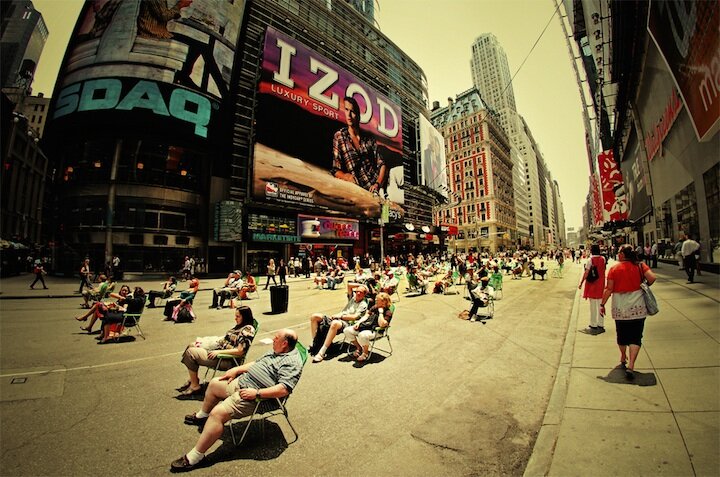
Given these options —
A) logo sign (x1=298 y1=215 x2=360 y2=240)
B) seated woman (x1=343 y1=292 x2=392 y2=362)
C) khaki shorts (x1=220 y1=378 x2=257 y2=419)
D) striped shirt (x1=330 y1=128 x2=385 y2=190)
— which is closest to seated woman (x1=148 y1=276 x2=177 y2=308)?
seated woman (x1=343 y1=292 x2=392 y2=362)

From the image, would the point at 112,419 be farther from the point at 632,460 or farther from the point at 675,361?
the point at 675,361

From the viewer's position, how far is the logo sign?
3375cm

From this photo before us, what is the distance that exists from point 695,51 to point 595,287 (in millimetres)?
7750

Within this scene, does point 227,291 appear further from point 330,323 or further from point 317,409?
point 317,409

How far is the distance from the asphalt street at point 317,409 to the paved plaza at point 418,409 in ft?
0.07

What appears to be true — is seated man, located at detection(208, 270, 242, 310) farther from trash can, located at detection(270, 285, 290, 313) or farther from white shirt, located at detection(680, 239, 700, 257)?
white shirt, located at detection(680, 239, 700, 257)

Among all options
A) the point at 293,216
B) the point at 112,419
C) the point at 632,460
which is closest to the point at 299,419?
the point at 112,419

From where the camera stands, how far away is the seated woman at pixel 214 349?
422 centimetres

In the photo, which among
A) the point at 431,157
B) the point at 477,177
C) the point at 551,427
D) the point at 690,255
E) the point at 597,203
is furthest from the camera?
the point at 477,177

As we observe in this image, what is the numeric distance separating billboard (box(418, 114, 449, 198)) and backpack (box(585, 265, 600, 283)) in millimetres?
50069

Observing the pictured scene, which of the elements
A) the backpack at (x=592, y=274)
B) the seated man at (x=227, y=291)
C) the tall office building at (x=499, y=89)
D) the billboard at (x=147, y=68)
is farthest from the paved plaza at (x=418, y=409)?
the tall office building at (x=499, y=89)

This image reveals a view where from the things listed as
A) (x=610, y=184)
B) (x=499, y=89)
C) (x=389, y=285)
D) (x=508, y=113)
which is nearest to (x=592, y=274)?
(x=389, y=285)

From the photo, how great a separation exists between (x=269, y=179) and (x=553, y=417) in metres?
29.5

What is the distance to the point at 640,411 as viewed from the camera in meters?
3.27
